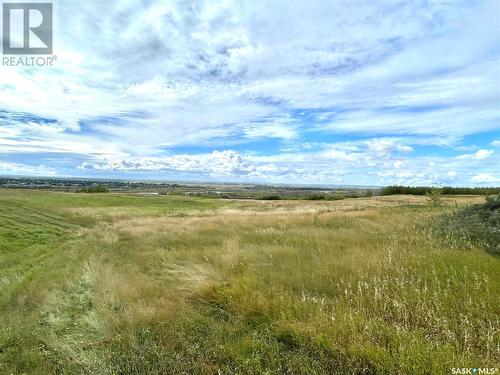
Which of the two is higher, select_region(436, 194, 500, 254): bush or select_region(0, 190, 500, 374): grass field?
select_region(436, 194, 500, 254): bush

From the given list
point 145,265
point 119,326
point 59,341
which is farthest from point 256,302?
point 145,265

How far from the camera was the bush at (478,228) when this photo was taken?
925 cm

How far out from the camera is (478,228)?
10930 millimetres

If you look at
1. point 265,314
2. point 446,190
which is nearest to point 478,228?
point 265,314

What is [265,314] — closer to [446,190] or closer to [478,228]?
[478,228]

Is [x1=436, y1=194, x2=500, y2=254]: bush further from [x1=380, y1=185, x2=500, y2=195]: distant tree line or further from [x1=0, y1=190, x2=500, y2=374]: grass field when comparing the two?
[x1=380, y1=185, x2=500, y2=195]: distant tree line

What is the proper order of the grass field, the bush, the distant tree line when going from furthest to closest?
the distant tree line, the bush, the grass field

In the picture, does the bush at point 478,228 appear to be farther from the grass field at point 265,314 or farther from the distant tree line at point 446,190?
the distant tree line at point 446,190

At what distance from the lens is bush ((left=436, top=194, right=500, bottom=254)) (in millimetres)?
9250

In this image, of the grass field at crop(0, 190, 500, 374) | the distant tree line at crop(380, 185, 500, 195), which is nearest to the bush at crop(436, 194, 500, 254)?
the grass field at crop(0, 190, 500, 374)

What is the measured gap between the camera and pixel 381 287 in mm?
6102

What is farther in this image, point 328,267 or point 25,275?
point 25,275

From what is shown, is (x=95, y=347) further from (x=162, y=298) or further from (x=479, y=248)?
(x=479, y=248)

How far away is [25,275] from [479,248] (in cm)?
1270
